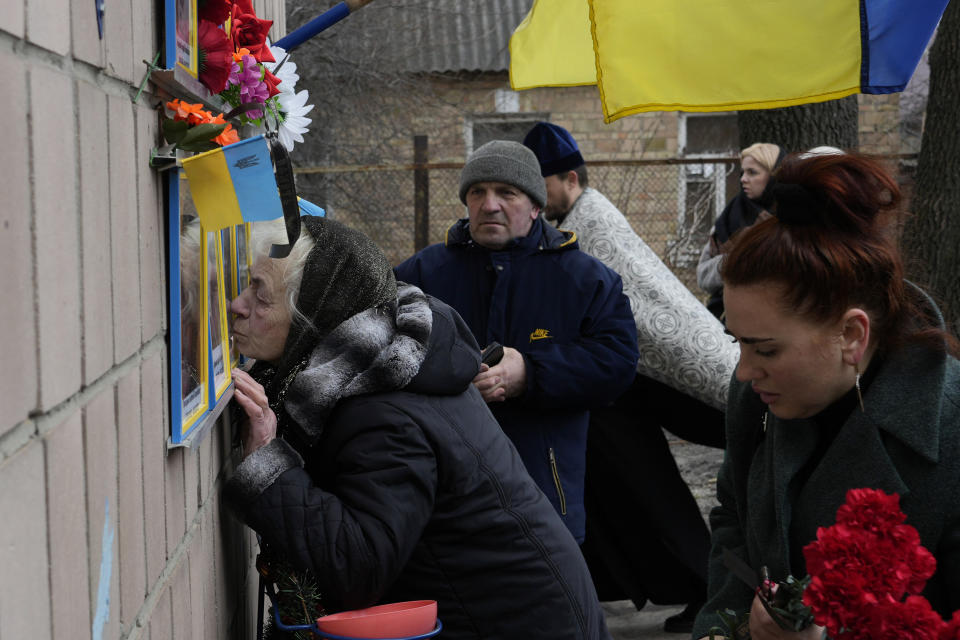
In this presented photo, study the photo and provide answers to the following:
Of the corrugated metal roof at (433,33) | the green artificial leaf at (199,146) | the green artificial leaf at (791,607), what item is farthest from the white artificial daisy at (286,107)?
the corrugated metal roof at (433,33)

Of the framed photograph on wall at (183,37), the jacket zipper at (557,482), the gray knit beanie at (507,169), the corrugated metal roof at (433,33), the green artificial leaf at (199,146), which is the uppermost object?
the corrugated metal roof at (433,33)

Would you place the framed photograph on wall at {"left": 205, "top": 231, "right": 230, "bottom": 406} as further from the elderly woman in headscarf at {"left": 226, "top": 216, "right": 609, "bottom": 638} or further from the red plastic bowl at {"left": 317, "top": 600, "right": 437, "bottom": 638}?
the red plastic bowl at {"left": 317, "top": 600, "right": 437, "bottom": 638}

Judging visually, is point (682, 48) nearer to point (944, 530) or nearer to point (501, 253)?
point (501, 253)

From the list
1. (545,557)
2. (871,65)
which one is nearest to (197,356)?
(545,557)

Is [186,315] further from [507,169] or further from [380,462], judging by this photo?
[507,169]

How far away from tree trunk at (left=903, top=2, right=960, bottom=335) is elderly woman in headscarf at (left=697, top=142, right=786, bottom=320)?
0.79 m

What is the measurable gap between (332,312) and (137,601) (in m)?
0.95

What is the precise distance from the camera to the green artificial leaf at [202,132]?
4.75 ft

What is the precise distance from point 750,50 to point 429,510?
1.83 meters

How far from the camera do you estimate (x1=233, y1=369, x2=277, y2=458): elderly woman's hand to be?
2158 millimetres

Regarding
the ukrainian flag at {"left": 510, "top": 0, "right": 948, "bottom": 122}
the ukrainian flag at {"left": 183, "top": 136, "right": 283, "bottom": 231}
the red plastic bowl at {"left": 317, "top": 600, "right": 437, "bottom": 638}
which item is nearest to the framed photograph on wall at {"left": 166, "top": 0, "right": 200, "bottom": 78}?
the ukrainian flag at {"left": 183, "top": 136, "right": 283, "bottom": 231}

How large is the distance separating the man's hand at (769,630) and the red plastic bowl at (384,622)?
1.98 ft

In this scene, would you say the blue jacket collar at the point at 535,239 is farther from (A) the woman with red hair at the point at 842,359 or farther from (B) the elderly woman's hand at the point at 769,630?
(B) the elderly woman's hand at the point at 769,630

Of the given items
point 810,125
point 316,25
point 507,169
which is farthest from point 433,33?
point 316,25
